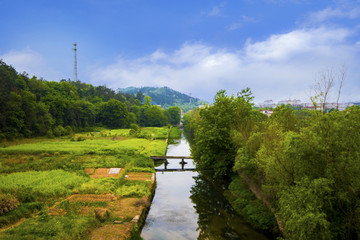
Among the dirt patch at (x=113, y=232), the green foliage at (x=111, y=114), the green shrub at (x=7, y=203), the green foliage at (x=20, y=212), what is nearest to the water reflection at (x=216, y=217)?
the dirt patch at (x=113, y=232)

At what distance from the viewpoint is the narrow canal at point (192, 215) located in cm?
1734

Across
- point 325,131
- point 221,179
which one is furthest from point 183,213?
point 325,131

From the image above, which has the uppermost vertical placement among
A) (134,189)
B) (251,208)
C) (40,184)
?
(40,184)

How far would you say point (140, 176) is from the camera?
27141mm

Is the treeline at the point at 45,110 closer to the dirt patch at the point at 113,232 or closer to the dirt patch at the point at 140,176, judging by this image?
the dirt patch at the point at 140,176

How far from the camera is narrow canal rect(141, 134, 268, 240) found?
17344 millimetres

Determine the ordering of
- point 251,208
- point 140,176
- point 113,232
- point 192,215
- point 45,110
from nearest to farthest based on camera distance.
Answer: point 113,232 < point 251,208 < point 192,215 < point 140,176 < point 45,110

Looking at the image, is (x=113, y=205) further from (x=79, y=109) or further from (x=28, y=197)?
(x=79, y=109)

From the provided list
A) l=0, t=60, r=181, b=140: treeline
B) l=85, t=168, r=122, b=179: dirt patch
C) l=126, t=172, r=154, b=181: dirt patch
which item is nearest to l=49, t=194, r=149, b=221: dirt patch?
l=126, t=172, r=154, b=181: dirt patch

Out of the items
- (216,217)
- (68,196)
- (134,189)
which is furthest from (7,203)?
(216,217)

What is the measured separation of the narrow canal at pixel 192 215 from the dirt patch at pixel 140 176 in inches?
71.9

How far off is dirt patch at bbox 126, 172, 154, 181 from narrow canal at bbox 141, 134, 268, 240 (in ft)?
6.00

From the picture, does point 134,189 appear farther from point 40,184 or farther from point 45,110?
point 45,110

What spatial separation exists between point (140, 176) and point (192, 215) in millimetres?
8751
